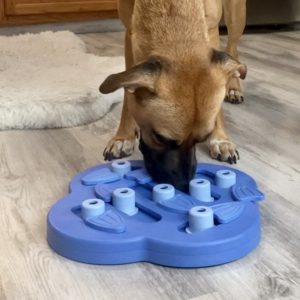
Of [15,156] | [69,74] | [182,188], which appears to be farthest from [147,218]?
[69,74]

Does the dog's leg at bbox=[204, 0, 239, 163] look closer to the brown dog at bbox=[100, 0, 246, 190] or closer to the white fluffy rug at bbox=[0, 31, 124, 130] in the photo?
the brown dog at bbox=[100, 0, 246, 190]

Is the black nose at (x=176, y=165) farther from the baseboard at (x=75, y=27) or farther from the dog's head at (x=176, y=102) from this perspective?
the baseboard at (x=75, y=27)

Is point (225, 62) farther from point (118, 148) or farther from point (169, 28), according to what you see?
point (118, 148)

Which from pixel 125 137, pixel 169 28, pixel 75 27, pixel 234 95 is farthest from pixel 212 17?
pixel 75 27

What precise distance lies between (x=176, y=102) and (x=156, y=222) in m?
0.32

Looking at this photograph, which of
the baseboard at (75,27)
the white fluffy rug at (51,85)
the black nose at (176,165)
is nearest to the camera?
the black nose at (176,165)

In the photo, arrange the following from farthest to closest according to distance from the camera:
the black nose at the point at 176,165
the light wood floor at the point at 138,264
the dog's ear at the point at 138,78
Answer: the black nose at the point at 176,165, the dog's ear at the point at 138,78, the light wood floor at the point at 138,264

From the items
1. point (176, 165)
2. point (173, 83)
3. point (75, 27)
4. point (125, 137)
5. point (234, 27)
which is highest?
point (173, 83)

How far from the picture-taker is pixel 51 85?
2797 millimetres

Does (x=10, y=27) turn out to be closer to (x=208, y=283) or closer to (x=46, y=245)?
(x=46, y=245)

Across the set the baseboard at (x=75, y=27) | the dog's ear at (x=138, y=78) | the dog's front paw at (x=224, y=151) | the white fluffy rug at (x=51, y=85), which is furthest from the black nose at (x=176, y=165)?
the baseboard at (x=75, y=27)

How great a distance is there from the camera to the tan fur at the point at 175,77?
5.01ft

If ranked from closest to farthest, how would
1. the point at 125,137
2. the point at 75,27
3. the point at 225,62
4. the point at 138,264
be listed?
the point at 138,264 → the point at 225,62 → the point at 125,137 → the point at 75,27

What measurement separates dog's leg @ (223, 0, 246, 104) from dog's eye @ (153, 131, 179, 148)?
1256 millimetres
